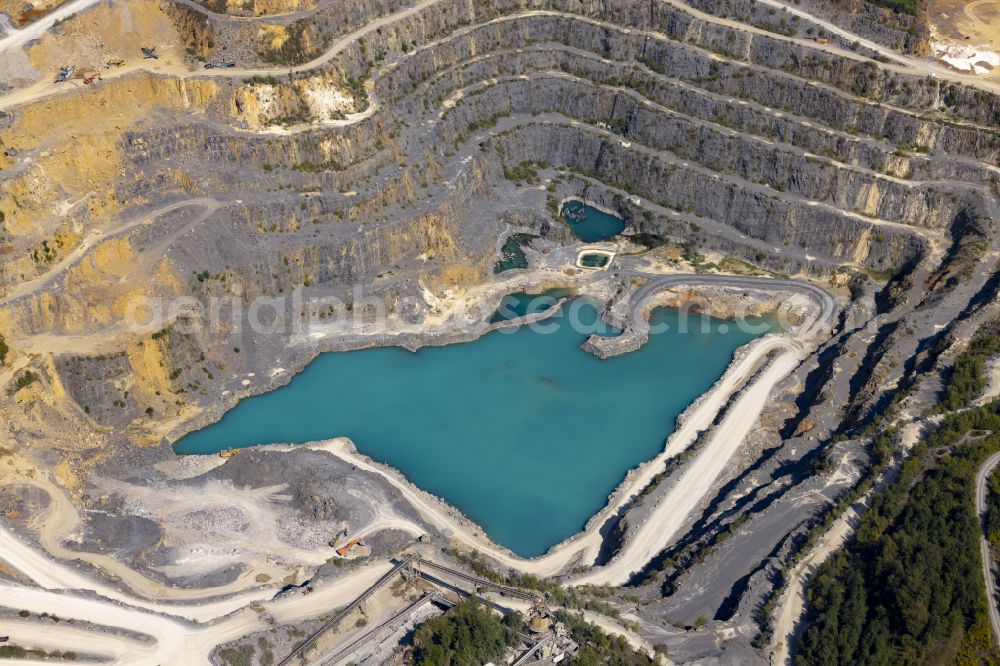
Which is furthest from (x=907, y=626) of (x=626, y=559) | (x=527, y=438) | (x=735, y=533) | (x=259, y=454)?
(x=259, y=454)

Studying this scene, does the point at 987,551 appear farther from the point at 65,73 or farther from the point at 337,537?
the point at 65,73

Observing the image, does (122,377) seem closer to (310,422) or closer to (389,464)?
(310,422)

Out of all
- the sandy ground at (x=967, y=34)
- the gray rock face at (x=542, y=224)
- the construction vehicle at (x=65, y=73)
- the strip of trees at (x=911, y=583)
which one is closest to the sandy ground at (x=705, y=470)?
the gray rock face at (x=542, y=224)

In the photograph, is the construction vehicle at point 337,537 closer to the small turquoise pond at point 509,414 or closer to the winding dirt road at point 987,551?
the small turquoise pond at point 509,414

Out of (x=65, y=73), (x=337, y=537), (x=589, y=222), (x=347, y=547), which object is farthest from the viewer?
(x=589, y=222)

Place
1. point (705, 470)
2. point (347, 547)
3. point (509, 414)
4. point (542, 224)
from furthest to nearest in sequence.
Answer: point (542, 224), point (509, 414), point (705, 470), point (347, 547)

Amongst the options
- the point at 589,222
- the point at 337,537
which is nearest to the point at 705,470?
the point at 337,537

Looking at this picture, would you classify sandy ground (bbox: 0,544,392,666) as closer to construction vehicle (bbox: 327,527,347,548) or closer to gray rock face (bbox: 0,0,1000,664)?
gray rock face (bbox: 0,0,1000,664)
